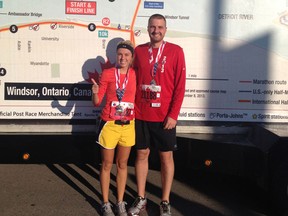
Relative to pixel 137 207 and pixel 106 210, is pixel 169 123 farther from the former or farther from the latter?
pixel 106 210

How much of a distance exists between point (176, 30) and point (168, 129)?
1.10m

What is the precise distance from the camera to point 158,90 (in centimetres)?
342

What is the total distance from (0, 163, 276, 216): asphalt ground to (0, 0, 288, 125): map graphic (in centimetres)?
90

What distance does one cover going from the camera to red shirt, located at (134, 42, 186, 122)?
3.40 m

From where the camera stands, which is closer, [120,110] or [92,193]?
[120,110]

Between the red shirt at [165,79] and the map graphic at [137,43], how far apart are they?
54 centimetres

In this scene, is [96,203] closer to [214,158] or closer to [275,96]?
[214,158]

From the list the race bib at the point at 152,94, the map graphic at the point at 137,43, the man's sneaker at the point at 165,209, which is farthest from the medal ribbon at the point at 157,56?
the man's sneaker at the point at 165,209

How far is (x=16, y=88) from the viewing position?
12.9 feet

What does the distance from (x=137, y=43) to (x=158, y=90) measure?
2.50 ft

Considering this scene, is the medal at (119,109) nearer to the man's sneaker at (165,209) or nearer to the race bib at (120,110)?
the race bib at (120,110)

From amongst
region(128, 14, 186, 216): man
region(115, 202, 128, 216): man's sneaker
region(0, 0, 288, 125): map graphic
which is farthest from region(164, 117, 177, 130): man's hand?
region(115, 202, 128, 216): man's sneaker

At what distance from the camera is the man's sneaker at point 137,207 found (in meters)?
3.68

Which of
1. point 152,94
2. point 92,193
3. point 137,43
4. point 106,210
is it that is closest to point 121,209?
point 106,210
